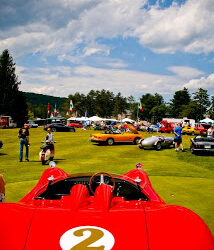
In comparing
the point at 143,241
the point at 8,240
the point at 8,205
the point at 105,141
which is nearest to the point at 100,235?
the point at 143,241

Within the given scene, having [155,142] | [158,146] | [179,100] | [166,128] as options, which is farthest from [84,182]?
[179,100]

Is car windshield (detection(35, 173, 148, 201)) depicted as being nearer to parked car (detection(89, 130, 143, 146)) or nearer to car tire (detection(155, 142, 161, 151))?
car tire (detection(155, 142, 161, 151))

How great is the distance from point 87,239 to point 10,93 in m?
67.5

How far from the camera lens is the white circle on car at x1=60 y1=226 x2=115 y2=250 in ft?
6.15

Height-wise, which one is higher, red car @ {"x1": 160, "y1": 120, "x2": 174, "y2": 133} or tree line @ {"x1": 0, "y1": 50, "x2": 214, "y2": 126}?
tree line @ {"x1": 0, "y1": 50, "x2": 214, "y2": 126}

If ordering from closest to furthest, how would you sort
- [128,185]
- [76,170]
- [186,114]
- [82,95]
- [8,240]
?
[8,240], [128,185], [76,170], [186,114], [82,95]

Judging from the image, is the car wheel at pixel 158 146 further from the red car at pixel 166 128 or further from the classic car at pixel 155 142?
the red car at pixel 166 128

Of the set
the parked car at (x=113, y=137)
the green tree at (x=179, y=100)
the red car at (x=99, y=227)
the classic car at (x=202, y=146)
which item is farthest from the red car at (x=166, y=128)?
the green tree at (x=179, y=100)

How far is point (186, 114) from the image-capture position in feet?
269

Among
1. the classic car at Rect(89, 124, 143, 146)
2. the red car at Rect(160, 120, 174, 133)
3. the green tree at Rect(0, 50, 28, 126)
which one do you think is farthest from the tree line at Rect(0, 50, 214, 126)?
the classic car at Rect(89, 124, 143, 146)

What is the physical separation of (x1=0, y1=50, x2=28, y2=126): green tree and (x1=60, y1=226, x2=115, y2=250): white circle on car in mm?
64252

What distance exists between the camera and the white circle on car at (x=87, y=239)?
6.15ft

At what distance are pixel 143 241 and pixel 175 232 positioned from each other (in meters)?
0.34

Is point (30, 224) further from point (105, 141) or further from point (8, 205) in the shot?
point (105, 141)
